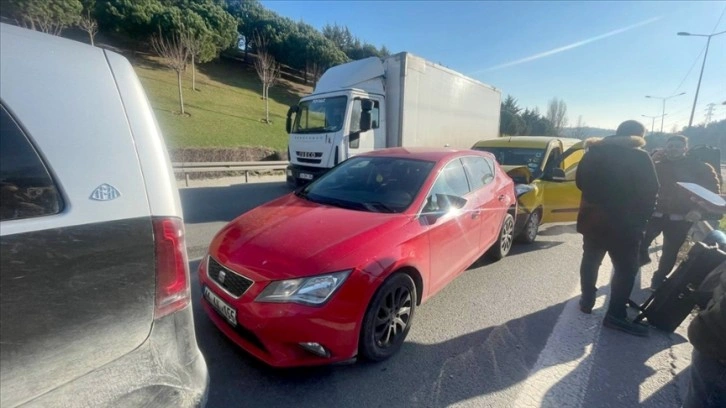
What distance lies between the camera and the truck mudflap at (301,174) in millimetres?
7586

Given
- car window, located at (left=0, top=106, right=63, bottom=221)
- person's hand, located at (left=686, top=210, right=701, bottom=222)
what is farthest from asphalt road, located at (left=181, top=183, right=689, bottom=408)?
car window, located at (left=0, top=106, right=63, bottom=221)

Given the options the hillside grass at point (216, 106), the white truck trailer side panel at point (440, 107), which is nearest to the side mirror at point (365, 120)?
the white truck trailer side panel at point (440, 107)

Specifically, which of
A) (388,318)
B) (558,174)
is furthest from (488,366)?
(558,174)

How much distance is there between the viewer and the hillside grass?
58.1 ft

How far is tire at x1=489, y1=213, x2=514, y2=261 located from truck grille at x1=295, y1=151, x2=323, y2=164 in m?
4.23

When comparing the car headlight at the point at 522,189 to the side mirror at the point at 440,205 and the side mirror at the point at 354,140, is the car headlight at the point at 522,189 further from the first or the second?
the side mirror at the point at 354,140

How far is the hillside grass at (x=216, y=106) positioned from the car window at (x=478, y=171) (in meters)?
12.1

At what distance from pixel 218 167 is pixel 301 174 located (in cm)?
506

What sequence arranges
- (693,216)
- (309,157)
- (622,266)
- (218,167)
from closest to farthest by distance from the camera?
(622,266) < (693,216) < (309,157) < (218,167)

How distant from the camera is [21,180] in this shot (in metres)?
1.06

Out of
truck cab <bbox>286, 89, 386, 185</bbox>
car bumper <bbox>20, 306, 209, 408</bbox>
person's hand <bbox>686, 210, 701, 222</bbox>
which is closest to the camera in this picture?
car bumper <bbox>20, 306, 209, 408</bbox>

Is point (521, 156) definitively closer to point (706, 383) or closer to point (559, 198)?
point (559, 198)

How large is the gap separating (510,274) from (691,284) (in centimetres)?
177

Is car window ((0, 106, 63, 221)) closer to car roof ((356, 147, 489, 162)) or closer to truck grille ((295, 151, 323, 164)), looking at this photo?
car roof ((356, 147, 489, 162))
